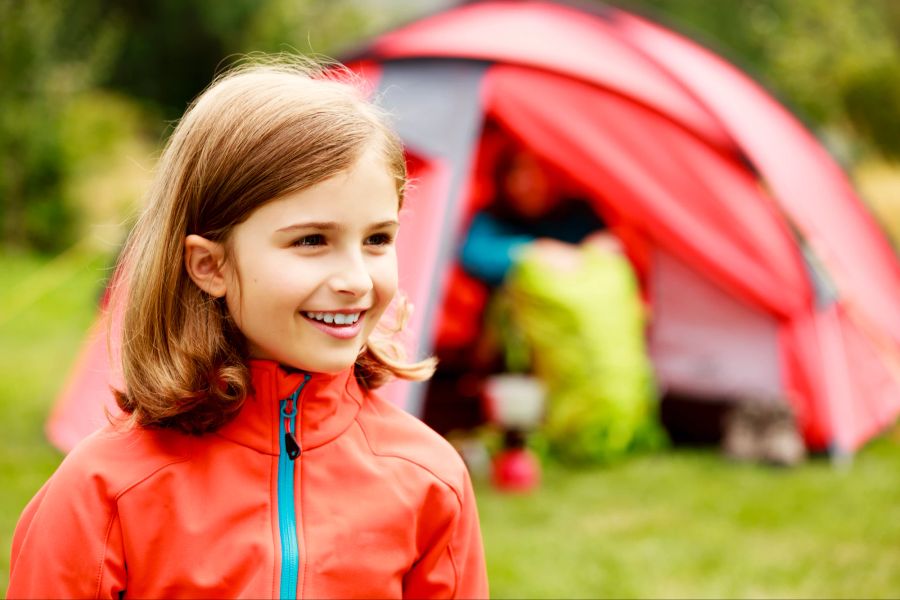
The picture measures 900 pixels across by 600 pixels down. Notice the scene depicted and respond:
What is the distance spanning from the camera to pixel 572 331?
396 centimetres

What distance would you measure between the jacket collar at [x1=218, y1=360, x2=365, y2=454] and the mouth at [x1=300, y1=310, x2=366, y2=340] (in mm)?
79

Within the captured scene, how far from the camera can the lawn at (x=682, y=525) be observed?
2947mm

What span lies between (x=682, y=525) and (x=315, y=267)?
2377mm

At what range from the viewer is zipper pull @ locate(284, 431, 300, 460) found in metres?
1.38

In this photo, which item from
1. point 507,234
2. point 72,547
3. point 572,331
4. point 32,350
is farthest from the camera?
point 32,350

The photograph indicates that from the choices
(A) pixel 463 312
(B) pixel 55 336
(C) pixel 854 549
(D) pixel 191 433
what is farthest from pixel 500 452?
(B) pixel 55 336

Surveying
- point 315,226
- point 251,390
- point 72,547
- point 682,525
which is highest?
point 315,226

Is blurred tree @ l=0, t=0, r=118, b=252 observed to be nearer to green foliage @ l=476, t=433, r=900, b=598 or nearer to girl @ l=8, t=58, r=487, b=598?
green foliage @ l=476, t=433, r=900, b=598

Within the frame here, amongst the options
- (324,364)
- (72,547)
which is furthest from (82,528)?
(324,364)

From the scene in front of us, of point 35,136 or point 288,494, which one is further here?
point 35,136

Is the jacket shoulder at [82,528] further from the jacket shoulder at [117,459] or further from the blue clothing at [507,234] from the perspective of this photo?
the blue clothing at [507,234]

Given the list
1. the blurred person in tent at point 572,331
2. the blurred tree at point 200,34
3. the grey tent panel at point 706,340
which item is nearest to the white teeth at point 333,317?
the blurred person in tent at point 572,331

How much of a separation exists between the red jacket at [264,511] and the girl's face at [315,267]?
6 cm

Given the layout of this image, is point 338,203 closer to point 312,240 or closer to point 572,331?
point 312,240
